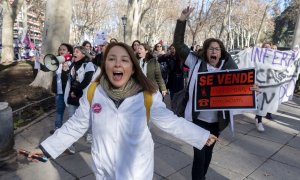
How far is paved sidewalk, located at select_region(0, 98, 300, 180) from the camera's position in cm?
431

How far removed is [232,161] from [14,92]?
660cm

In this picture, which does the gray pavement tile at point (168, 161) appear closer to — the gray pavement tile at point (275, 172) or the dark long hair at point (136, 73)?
the gray pavement tile at point (275, 172)

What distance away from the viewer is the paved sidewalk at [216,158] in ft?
14.1

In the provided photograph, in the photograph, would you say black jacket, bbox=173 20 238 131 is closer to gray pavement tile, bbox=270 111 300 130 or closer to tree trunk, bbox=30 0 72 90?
gray pavement tile, bbox=270 111 300 130

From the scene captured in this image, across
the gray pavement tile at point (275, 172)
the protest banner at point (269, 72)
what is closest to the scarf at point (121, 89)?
the gray pavement tile at point (275, 172)

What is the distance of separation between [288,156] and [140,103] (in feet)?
13.1

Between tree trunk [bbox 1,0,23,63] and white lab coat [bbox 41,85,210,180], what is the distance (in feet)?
58.8

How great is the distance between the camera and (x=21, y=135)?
5773 mm

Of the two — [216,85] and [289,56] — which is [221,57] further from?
[289,56]

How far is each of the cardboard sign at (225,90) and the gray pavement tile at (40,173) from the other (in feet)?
6.87

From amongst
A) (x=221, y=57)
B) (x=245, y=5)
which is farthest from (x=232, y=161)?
(x=245, y=5)

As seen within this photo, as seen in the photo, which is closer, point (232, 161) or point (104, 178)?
point (104, 178)

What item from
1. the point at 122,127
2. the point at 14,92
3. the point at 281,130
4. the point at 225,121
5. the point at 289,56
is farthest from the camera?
the point at 14,92

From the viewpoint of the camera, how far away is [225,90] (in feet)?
11.4
